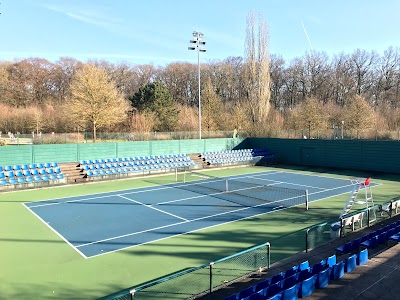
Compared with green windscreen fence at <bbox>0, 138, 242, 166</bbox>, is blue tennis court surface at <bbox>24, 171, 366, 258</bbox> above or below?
below

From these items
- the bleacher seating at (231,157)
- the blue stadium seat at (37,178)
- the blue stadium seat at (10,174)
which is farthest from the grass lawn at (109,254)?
the bleacher seating at (231,157)

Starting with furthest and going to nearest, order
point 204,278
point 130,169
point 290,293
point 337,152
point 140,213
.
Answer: point 337,152, point 130,169, point 140,213, point 204,278, point 290,293

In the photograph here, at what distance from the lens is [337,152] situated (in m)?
31.8

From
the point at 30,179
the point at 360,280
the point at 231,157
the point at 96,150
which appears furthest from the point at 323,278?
the point at 231,157

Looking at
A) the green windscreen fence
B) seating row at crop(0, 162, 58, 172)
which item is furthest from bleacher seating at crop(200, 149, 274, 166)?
seating row at crop(0, 162, 58, 172)

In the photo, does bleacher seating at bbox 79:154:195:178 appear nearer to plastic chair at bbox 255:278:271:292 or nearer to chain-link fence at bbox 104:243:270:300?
chain-link fence at bbox 104:243:270:300

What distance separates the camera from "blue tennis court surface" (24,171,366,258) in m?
12.6

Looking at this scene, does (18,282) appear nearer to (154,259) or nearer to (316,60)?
(154,259)

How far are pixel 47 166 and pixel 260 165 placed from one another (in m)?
19.4

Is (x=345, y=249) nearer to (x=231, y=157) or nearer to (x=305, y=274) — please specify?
(x=305, y=274)

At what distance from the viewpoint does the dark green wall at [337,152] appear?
2876 cm

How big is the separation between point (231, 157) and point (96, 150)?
41.4 ft

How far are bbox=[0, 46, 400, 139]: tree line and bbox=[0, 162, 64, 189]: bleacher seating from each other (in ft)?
52.9

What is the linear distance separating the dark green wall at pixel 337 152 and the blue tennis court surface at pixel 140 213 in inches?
331
